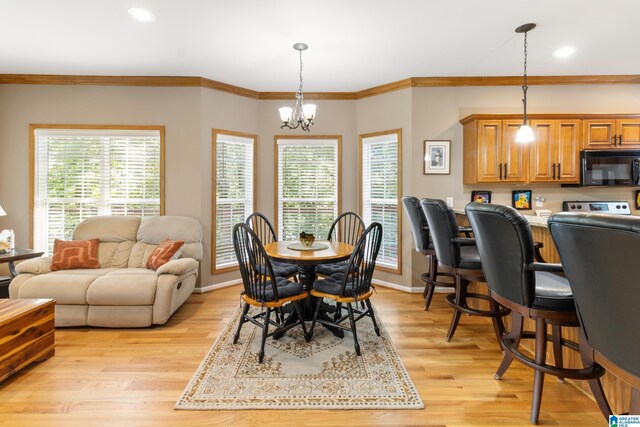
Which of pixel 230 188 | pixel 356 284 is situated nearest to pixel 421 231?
pixel 356 284

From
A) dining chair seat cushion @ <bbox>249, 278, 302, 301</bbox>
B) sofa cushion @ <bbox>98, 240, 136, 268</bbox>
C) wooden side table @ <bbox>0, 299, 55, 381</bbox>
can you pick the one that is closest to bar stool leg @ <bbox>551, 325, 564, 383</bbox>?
dining chair seat cushion @ <bbox>249, 278, 302, 301</bbox>

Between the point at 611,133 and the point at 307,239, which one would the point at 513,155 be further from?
the point at 307,239

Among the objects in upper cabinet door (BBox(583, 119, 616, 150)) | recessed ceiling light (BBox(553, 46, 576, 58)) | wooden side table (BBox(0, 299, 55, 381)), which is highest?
recessed ceiling light (BBox(553, 46, 576, 58))

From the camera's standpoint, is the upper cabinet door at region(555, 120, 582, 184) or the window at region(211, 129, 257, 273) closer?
the upper cabinet door at region(555, 120, 582, 184)

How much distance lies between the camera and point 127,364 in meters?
2.49

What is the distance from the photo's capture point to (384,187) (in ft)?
15.1

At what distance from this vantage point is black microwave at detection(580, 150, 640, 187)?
152 inches

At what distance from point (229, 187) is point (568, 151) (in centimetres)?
434

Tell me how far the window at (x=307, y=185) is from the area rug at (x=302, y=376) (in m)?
2.17

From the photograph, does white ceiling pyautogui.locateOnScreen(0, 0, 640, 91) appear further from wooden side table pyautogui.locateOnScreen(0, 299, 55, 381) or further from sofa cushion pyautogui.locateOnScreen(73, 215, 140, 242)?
wooden side table pyautogui.locateOnScreen(0, 299, 55, 381)

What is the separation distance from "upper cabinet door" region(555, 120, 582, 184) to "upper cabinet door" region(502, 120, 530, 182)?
0.38m

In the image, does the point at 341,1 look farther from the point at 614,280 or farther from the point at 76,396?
the point at 76,396

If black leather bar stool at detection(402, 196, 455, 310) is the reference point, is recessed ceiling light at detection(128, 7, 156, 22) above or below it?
above

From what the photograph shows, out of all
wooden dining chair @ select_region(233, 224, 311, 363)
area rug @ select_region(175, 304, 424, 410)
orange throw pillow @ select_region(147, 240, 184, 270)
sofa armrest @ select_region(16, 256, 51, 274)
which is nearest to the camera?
area rug @ select_region(175, 304, 424, 410)
